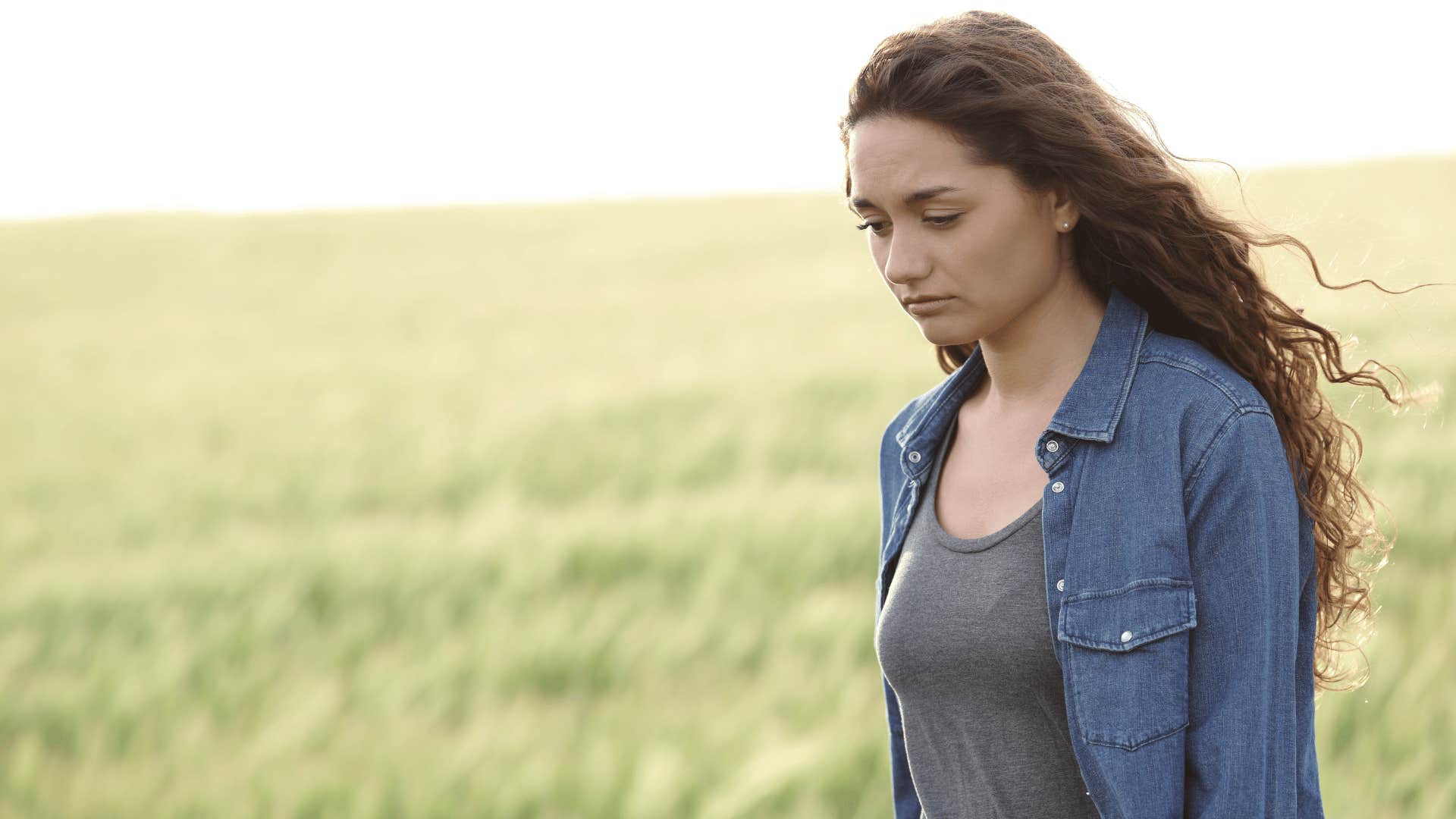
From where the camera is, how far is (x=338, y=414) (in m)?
9.45

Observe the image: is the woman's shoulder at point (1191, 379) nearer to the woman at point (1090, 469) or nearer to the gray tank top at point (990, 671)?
the woman at point (1090, 469)

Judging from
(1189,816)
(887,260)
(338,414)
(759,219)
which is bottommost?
(759,219)

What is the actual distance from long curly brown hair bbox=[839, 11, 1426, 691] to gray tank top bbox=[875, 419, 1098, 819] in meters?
0.32

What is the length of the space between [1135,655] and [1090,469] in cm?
22

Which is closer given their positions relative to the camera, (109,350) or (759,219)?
(109,350)

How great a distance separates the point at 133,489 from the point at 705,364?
4.63 meters

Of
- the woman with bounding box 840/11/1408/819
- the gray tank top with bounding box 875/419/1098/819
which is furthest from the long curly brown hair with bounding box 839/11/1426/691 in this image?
the gray tank top with bounding box 875/419/1098/819

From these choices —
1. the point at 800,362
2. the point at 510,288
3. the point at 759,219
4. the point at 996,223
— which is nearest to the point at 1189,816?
the point at 996,223

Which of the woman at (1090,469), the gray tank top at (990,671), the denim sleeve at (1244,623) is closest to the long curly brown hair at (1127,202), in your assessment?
the woman at (1090,469)

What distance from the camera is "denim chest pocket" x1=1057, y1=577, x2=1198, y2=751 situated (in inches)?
50.8

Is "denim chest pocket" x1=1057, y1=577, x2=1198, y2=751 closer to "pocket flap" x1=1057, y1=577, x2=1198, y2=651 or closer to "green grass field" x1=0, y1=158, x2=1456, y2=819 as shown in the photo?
"pocket flap" x1=1057, y1=577, x2=1198, y2=651

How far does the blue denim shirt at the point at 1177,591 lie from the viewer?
1.26m

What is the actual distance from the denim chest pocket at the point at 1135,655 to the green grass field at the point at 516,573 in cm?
65

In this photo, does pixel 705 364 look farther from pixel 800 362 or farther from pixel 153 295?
pixel 153 295
